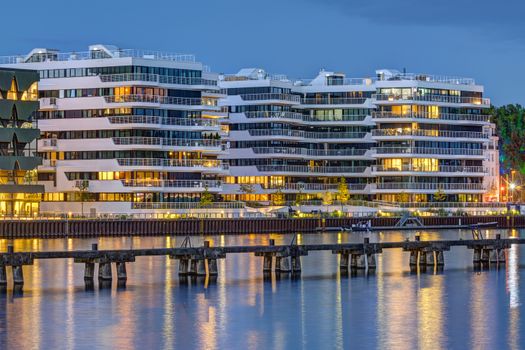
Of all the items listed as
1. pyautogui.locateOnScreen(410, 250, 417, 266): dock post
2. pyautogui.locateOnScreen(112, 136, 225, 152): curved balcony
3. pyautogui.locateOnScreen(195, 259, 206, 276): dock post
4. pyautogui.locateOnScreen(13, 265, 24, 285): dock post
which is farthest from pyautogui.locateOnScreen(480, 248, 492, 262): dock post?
pyautogui.locateOnScreen(112, 136, 225, 152): curved balcony

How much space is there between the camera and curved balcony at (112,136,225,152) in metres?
176

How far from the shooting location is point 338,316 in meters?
86.9

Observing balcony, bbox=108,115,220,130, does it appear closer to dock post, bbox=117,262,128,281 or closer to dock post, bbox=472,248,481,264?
dock post, bbox=472,248,481,264

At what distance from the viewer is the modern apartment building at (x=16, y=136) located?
16325 cm

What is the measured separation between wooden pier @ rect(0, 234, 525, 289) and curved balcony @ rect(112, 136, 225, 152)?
60.5 meters

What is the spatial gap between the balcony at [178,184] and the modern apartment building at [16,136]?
41.2 feet

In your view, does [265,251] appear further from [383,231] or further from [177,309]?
[383,231]

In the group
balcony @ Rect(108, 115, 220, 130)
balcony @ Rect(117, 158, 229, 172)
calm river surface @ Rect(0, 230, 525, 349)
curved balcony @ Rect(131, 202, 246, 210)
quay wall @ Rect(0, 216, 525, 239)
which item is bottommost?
calm river surface @ Rect(0, 230, 525, 349)

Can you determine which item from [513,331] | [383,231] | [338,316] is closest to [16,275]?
[338,316]

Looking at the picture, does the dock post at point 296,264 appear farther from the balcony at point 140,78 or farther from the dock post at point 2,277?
the balcony at point 140,78

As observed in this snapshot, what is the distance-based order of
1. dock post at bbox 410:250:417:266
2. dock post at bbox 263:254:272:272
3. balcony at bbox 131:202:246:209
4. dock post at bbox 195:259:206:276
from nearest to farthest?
1. dock post at bbox 195:259:206:276
2. dock post at bbox 263:254:272:272
3. dock post at bbox 410:250:417:266
4. balcony at bbox 131:202:246:209

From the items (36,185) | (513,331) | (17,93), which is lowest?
(513,331)

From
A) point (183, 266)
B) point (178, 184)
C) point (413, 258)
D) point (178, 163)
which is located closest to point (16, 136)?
point (178, 184)

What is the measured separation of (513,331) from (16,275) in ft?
119
